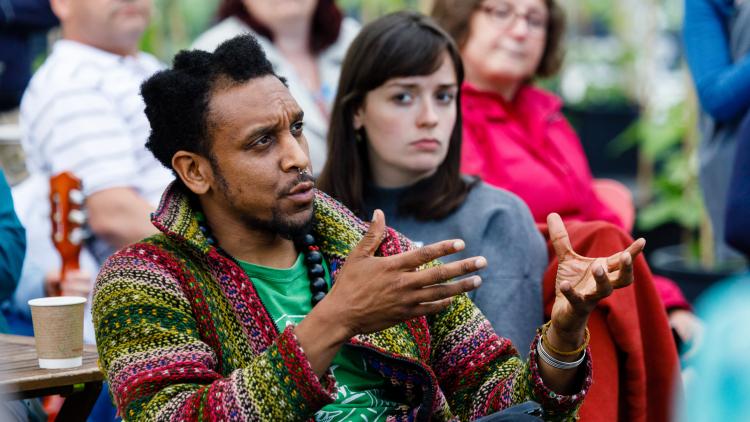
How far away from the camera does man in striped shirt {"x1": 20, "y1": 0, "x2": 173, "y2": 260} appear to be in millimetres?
3551

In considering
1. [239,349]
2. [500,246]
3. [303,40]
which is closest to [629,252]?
[239,349]

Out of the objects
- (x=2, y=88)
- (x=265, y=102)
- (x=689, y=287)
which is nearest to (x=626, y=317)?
(x=265, y=102)

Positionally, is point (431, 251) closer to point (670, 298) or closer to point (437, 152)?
point (437, 152)

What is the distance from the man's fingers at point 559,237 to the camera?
2.11 m

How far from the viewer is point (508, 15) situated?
3947 millimetres

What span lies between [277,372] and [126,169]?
1.90 meters

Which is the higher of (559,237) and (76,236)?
(559,237)

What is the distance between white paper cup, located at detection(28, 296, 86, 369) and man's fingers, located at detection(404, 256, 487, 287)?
0.90 m

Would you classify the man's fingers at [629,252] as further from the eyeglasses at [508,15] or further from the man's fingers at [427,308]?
the eyeglasses at [508,15]

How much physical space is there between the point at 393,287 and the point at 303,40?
265 cm

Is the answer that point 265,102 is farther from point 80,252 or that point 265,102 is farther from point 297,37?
point 297,37

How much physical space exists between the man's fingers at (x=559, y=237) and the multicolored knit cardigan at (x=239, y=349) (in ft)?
0.79

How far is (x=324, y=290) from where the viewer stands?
7.63ft

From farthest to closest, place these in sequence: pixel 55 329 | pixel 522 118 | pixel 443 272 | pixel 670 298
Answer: pixel 522 118 → pixel 670 298 → pixel 55 329 → pixel 443 272
